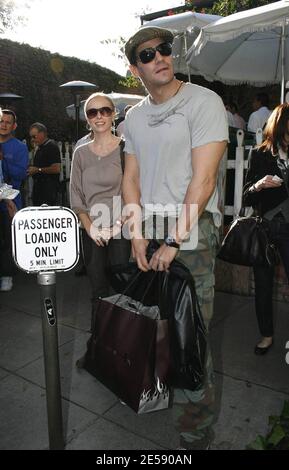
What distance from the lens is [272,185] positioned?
3146 mm

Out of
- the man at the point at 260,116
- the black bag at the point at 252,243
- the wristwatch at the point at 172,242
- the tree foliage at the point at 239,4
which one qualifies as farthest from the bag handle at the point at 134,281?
the tree foliage at the point at 239,4

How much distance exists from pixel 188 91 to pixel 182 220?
2.00 ft

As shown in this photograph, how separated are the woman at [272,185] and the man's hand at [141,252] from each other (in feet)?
4.73

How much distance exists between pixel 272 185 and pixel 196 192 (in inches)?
56.4

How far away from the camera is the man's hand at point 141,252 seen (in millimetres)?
2053

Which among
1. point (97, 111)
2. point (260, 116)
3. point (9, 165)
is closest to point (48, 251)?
point (97, 111)

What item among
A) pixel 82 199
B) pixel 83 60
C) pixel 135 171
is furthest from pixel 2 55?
pixel 135 171

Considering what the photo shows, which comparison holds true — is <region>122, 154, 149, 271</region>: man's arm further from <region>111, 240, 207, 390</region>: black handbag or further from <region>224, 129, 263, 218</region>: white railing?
<region>224, 129, 263, 218</region>: white railing

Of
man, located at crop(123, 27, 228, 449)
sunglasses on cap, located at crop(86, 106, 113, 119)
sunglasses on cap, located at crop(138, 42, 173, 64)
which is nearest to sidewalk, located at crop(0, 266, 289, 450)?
man, located at crop(123, 27, 228, 449)

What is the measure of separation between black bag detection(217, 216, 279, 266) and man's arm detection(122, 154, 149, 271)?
1.26 metres

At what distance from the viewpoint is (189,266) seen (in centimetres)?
207

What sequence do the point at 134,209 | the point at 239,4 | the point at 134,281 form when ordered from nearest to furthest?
1. the point at 134,281
2. the point at 134,209
3. the point at 239,4

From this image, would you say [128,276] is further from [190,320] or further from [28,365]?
[28,365]

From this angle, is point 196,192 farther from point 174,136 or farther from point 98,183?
point 98,183
